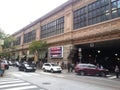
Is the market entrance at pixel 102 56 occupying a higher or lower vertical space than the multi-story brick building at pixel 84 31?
lower

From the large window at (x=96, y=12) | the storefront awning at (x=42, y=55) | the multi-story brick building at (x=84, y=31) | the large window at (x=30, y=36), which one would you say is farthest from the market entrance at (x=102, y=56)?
the large window at (x=30, y=36)

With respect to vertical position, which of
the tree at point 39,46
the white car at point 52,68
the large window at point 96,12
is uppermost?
the large window at point 96,12

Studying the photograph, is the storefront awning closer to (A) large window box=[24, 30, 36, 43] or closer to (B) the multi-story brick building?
(B) the multi-story brick building

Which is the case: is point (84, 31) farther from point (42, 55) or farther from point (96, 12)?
point (42, 55)

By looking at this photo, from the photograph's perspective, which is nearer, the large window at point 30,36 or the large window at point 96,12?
the large window at point 96,12

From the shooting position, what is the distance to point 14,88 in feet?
49.4

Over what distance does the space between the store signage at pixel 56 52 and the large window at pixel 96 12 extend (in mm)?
6093

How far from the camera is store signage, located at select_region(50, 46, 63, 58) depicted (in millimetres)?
42062

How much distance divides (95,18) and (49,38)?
17.3 meters

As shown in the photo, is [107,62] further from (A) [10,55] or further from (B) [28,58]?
(A) [10,55]

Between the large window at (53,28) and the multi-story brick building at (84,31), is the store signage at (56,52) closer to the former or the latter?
the multi-story brick building at (84,31)

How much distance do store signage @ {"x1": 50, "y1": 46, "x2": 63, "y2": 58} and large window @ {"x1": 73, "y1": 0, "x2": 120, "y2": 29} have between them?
609 centimetres

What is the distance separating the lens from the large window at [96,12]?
30120 millimetres

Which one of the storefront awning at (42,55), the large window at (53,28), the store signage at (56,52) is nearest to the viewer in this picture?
the store signage at (56,52)
